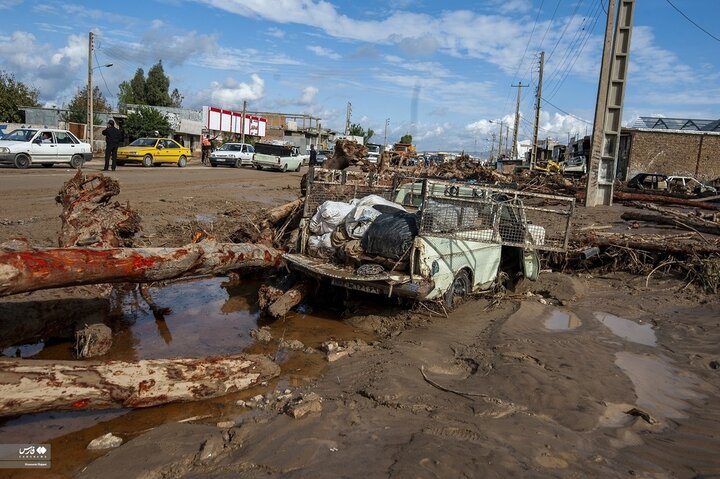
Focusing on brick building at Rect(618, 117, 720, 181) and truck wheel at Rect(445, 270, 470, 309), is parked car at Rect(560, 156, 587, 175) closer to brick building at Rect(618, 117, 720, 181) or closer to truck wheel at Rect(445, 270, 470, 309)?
brick building at Rect(618, 117, 720, 181)

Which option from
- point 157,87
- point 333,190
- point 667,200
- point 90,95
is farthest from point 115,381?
point 157,87

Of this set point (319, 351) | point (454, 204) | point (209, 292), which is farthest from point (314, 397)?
point (209, 292)

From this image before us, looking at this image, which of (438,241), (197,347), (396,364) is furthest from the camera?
(438,241)

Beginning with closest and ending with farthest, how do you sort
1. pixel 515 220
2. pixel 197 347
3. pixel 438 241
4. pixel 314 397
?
pixel 314 397 → pixel 197 347 → pixel 438 241 → pixel 515 220

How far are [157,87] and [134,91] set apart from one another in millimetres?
3875

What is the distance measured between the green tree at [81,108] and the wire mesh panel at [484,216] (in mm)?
47373

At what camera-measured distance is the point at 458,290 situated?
713 cm

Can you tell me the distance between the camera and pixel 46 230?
9.58 m

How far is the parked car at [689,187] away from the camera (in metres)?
23.0

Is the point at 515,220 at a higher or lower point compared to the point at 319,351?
higher

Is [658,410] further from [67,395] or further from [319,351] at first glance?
[67,395]

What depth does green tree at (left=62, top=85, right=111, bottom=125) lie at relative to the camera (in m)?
47.5

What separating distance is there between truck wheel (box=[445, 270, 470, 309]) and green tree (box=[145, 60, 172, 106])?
68186 millimetres

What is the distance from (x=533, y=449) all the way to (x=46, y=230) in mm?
9178
